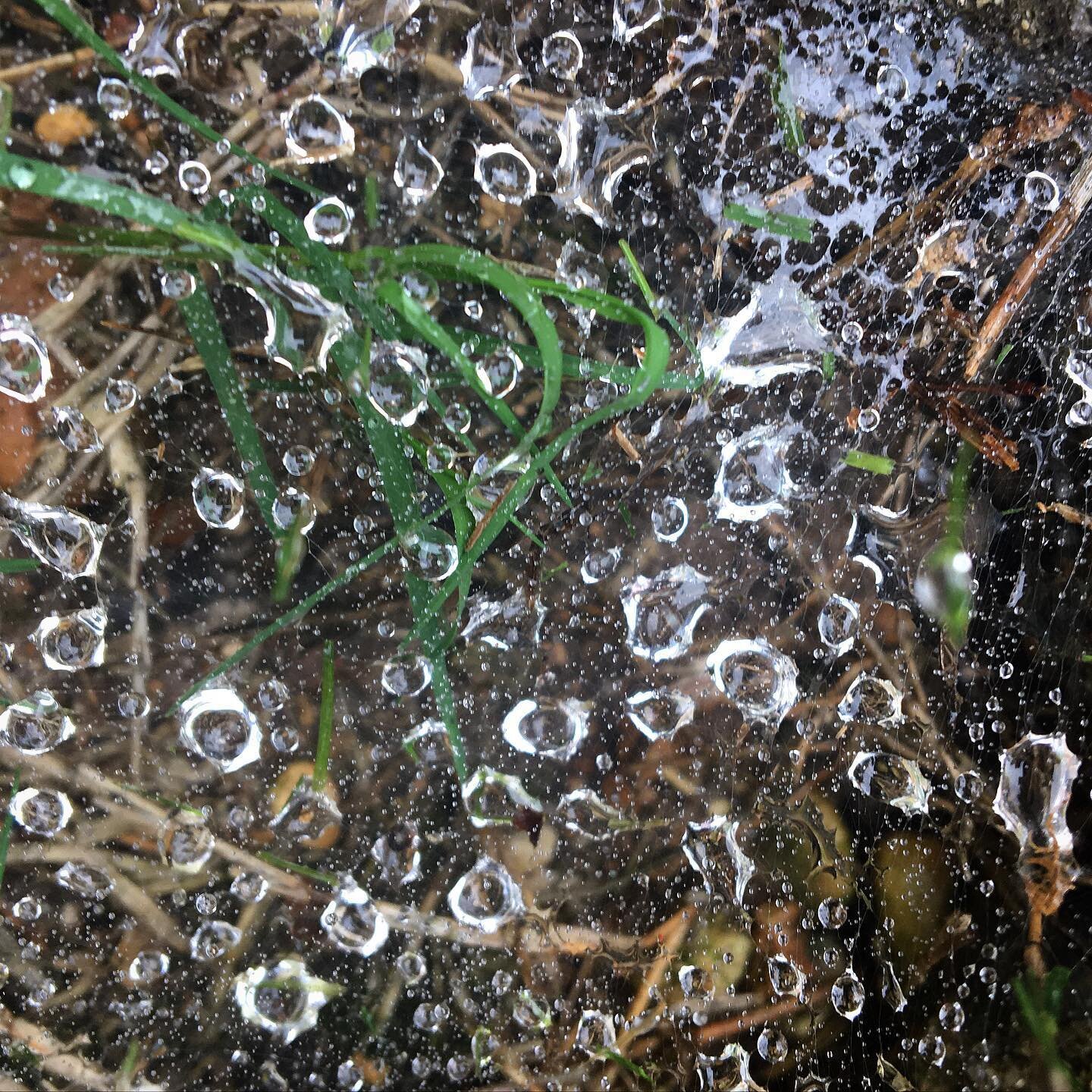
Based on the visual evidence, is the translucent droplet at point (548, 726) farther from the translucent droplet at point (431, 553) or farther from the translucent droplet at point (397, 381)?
the translucent droplet at point (397, 381)

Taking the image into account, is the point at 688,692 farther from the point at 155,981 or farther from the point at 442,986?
the point at 155,981

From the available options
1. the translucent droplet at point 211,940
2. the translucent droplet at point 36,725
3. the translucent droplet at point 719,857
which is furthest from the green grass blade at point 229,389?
the translucent droplet at point 719,857

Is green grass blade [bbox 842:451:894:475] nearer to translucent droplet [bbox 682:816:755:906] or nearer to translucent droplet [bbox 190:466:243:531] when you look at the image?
translucent droplet [bbox 682:816:755:906]

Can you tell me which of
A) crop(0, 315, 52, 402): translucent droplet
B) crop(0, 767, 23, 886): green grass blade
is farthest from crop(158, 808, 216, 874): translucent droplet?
crop(0, 315, 52, 402): translucent droplet

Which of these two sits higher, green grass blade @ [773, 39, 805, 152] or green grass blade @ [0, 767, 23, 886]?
green grass blade @ [773, 39, 805, 152]

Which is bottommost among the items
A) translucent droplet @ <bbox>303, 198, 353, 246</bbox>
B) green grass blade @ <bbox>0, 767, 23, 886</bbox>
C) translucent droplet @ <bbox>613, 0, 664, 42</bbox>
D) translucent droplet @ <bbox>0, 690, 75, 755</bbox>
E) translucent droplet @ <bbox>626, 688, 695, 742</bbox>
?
green grass blade @ <bbox>0, 767, 23, 886</bbox>
